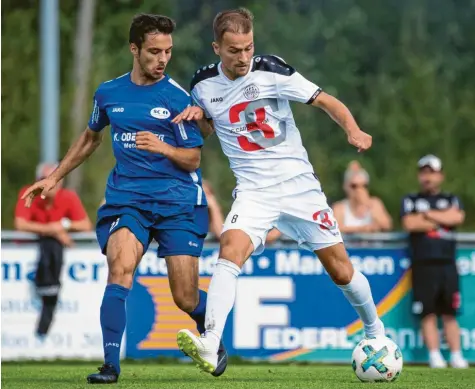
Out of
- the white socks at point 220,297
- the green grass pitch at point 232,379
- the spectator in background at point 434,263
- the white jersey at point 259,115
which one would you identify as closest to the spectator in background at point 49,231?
the green grass pitch at point 232,379

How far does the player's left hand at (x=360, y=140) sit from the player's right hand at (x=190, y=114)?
978mm

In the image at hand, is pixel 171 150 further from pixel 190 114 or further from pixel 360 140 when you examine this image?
pixel 360 140

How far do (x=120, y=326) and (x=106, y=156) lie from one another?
1774 cm

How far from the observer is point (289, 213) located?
9070mm

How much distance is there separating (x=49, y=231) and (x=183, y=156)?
4774 mm

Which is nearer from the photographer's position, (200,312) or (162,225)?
(162,225)

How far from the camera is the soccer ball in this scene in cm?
891

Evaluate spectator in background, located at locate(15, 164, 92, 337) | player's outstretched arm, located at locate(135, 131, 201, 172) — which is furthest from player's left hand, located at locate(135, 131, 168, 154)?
spectator in background, located at locate(15, 164, 92, 337)

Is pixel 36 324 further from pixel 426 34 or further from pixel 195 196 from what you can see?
pixel 426 34

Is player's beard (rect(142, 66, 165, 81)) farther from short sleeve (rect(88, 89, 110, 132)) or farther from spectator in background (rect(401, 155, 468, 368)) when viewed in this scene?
spectator in background (rect(401, 155, 468, 368))

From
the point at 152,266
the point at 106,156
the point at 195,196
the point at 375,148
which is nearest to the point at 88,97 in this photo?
the point at 106,156

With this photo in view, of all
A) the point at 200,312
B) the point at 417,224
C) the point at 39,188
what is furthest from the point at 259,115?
the point at 417,224

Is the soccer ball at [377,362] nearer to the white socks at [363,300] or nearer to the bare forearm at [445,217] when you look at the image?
the white socks at [363,300]

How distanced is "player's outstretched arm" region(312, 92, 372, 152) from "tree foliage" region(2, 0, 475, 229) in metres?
16.7
